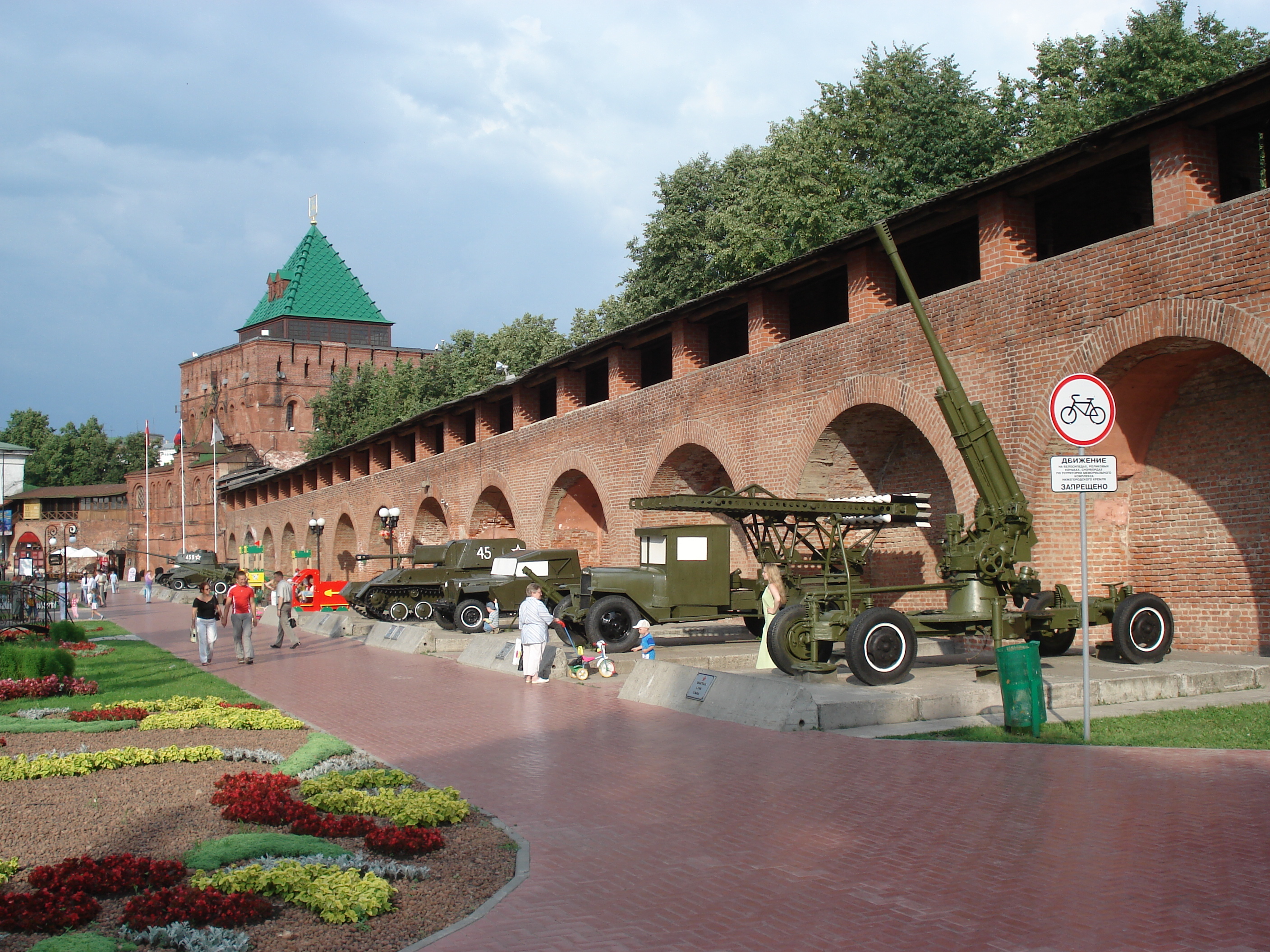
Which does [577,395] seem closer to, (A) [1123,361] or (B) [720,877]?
(A) [1123,361]

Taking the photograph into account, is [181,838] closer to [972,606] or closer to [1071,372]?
[972,606]

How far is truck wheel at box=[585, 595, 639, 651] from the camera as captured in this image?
52.5 ft

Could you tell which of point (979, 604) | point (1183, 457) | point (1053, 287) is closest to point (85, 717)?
point (979, 604)

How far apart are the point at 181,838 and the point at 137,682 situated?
9.68m

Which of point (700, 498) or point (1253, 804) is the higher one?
point (700, 498)

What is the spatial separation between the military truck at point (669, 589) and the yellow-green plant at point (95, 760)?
7.56 metres

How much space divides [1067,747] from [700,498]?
584 cm

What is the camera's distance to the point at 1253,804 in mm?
6484

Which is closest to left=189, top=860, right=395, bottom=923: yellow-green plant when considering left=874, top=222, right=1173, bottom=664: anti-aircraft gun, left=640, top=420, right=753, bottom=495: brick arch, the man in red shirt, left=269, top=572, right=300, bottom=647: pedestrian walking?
left=874, top=222, right=1173, bottom=664: anti-aircraft gun

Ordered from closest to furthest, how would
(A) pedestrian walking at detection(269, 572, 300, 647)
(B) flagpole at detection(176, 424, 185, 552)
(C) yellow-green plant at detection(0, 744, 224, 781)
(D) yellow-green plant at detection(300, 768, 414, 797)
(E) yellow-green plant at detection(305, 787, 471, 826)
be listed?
(E) yellow-green plant at detection(305, 787, 471, 826)
(D) yellow-green plant at detection(300, 768, 414, 797)
(C) yellow-green plant at detection(0, 744, 224, 781)
(A) pedestrian walking at detection(269, 572, 300, 647)
(B) flagpole at detection(176, 424, 185, 552)

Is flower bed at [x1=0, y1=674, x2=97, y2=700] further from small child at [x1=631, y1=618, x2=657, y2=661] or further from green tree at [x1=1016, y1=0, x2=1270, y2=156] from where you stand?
green tree at [x1=1016, y1=0, x2=1270, y2=156]

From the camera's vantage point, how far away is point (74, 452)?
104500mm

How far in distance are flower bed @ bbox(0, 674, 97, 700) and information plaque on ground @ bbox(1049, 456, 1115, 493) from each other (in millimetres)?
11407

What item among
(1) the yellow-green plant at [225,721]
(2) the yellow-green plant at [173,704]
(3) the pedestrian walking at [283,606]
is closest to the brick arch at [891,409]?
(1) the yellow-green plant at [225,721]
